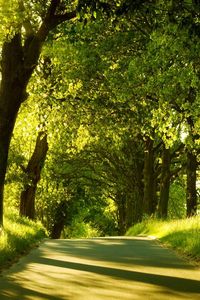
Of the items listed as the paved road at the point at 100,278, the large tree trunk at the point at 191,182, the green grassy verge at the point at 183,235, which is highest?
the large tree trunk at the point at 191,182

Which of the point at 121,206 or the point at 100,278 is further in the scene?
the point at 121,206

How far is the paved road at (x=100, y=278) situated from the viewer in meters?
8.33

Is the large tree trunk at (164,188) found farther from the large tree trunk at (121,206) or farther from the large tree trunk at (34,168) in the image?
the large tree trunk at (121,206)

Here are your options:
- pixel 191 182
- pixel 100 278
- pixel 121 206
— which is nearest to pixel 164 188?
pixel 191 182

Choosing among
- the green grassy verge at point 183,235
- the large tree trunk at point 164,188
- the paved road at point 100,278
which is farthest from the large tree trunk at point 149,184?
the paved road at point 100,278

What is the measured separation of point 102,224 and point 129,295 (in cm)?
5939

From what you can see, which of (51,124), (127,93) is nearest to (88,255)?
(127,93)

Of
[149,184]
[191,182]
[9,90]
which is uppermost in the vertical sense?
[9,90]

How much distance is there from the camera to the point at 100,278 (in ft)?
33.1

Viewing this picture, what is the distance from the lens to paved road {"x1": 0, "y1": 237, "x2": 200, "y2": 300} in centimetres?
833

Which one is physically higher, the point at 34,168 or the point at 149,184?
the point at 149,184

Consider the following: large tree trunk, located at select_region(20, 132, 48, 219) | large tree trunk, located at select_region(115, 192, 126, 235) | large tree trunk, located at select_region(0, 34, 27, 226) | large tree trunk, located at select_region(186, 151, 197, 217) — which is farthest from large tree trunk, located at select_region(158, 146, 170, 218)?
large tree trunk, located at select_region(115, 192, 126, 235)

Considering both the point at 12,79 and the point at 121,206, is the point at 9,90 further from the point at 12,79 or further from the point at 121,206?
the point at 121,206

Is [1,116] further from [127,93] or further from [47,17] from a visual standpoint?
[127,93]
